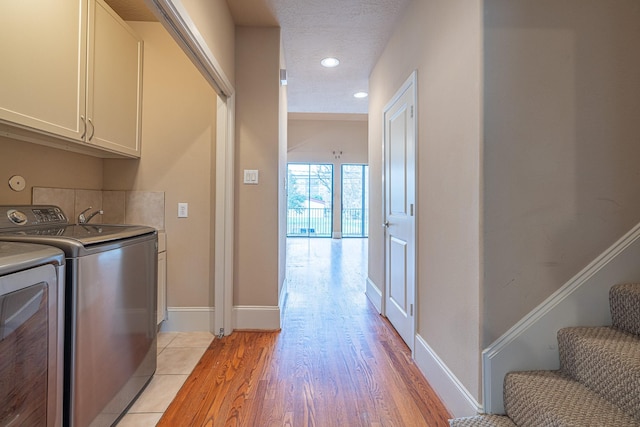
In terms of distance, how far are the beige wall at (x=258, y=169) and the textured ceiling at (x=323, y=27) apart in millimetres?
233

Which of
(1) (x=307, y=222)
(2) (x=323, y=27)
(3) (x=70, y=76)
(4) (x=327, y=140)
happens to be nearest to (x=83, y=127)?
(3) (x=70, y=76)

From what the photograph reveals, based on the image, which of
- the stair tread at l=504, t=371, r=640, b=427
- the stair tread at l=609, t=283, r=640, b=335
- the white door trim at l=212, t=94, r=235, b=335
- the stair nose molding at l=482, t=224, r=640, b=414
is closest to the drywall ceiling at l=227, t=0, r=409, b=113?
the white door trim at l=212, t=94, r=235, b=335

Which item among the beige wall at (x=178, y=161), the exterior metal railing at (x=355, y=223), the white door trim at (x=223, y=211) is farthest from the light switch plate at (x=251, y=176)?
the exterior metal railing at (x=355, y=223)

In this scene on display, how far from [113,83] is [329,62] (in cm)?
205

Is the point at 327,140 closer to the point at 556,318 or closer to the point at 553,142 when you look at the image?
the point at 553,142

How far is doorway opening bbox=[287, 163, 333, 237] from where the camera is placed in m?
8.68

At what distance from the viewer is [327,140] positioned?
7.98 m

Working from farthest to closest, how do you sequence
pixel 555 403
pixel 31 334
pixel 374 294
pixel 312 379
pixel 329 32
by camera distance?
pixel 374 294
pixel 329 32
pixel 312 379
pixel 555 403
pixel 31 334

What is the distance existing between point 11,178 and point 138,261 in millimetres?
873

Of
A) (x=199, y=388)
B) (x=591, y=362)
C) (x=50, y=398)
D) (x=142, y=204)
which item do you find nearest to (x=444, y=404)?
(x=591, y=362)

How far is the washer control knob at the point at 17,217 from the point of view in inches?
60.6

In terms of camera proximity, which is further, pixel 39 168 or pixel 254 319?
pixel 254 319

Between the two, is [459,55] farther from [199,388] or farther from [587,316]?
[199,388]

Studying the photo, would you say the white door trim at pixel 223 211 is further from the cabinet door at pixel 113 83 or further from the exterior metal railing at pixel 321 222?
the exterior metal railing at pixel 321 222
